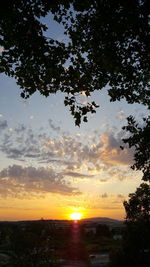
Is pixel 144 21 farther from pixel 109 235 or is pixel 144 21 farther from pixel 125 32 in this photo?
pixel 109 235

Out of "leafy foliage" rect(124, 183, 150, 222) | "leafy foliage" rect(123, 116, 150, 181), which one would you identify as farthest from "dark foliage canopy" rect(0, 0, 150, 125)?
"leafy foliage" rect(124, 183, 150, 222)

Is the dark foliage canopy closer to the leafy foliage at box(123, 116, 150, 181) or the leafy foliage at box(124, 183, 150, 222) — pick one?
the leafy foliage at box(123, 116, 150, 181)

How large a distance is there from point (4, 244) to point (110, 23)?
25287 millimetres

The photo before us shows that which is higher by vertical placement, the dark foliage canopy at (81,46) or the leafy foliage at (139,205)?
the dark foliage canopy at (81,46)

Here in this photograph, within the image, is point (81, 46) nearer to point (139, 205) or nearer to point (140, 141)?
point (140, 141)

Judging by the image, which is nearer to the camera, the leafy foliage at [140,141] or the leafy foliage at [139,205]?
the leafy foliage at [140,141]

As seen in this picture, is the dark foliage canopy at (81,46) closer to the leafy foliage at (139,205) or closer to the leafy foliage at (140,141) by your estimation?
the leafy foliage at (140,141)

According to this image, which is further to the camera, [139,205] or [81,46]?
[139,205]

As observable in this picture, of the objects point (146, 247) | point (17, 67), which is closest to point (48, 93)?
point (17, 67)

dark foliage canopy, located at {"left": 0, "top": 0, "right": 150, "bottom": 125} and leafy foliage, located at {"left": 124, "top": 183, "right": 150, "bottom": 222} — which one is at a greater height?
dark foliage canopy, located at {"left": 0, "top": 0, "right": 150, "bottom": 125}

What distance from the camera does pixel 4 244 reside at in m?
31.3

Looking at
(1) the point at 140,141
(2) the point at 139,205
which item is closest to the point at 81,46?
(1) the point at 140,141

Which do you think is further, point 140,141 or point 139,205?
point 139,205

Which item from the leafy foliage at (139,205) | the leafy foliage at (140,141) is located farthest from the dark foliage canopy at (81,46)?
the leafy foliage at (139,205)
